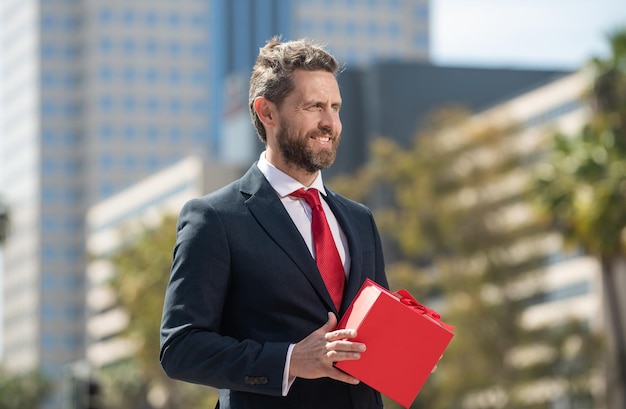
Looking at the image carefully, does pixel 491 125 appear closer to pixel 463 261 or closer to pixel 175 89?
pixel 463 261

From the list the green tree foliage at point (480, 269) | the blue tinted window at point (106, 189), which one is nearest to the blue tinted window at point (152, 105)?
the blue tinted window at point (106, 189)

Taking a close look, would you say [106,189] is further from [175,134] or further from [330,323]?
[330,323]

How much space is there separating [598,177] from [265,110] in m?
37.2

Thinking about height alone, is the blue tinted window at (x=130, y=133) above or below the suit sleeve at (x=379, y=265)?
below

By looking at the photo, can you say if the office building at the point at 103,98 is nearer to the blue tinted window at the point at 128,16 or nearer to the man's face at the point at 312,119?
the blue tinted window at the point at 128,16

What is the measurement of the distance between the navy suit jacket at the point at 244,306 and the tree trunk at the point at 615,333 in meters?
39.0

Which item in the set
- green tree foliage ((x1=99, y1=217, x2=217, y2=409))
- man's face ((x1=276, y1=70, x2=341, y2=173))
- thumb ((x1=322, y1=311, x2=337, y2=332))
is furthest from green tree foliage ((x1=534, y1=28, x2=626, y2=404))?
thumb ((x1=322, y1=311, x2=337, y2=332))

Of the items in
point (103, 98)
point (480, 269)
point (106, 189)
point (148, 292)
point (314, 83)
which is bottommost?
point (106, 189)

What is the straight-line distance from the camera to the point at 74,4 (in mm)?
191625

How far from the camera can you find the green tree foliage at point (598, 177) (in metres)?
41.2

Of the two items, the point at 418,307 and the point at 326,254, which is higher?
the point at 326,254

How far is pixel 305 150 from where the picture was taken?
16.4 feet

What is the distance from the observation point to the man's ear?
199 inches

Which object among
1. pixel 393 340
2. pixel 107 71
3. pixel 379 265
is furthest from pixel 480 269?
pixel 107 71
